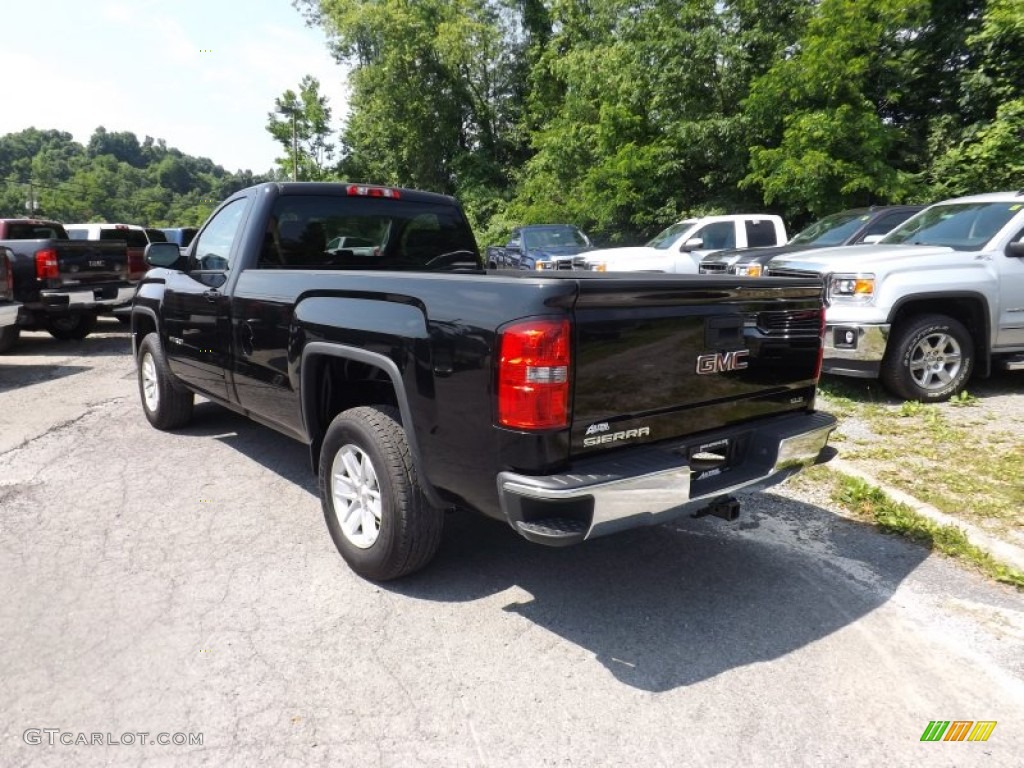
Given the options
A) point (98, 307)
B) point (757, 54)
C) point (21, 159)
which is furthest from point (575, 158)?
point (21, 159)

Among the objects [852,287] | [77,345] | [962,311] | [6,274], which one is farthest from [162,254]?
[77,345]

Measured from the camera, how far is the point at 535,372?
2.44m

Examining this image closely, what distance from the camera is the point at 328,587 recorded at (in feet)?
11.0

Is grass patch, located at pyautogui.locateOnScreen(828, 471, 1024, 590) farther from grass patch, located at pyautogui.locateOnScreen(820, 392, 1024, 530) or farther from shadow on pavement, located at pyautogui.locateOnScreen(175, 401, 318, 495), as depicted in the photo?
shadow on pavement, located at pyautogui.locateOnScreen(175, 401, 318, 495)

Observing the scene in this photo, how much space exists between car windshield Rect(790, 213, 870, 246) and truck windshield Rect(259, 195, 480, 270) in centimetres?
630

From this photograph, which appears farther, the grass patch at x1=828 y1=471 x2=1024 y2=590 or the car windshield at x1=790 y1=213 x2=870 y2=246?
the car windshield at x1=790 y1=213 x2=870 y2=246

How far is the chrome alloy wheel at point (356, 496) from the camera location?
3.29 meters

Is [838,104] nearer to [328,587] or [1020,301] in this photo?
[1020,301]

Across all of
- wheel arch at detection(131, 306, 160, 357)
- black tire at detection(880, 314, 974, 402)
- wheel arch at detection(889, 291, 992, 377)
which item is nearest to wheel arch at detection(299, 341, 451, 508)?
wheel arch at detection(131, 306, 160, 357)

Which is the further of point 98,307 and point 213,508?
point 98,307

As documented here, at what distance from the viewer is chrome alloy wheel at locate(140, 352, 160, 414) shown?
5.93m

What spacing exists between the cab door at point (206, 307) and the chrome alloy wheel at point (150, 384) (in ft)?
1.87

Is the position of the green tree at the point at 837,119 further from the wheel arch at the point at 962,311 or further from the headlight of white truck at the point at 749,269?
the wheel arch at the point at 962,311

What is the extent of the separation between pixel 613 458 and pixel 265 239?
2842 mm
